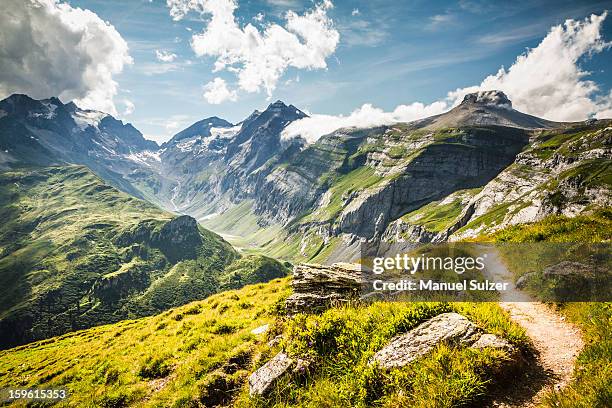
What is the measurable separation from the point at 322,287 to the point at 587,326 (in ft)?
36.7

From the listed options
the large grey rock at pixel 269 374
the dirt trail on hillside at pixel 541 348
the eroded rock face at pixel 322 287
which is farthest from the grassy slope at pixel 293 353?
the eroded rock face at pixel 322 287

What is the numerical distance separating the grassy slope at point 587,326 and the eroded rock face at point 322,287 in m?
Result: 9.25

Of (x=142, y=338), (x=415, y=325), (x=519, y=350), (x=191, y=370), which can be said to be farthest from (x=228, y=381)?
(x=142, y=338)

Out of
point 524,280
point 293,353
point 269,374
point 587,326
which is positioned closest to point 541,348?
point 587,326

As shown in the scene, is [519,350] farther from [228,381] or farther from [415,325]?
[228,381]

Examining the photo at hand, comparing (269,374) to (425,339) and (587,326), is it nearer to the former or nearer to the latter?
(425,339)

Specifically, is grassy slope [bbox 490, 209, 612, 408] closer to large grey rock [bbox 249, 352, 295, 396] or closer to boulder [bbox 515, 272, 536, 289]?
boulder [bbox 515, 272, 536, 289]

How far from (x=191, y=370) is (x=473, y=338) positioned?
13.1 metres

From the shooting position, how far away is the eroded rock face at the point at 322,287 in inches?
679

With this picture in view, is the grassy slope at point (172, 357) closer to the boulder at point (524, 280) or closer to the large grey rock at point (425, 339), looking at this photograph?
the large grey rock at point (425, 339)

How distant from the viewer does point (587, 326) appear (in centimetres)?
1130

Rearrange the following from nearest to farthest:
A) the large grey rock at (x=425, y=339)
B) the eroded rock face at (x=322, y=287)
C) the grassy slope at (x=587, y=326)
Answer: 1. the grassy slope at (x=587, y=326)
2. the large grey rock at (x=425, y=339)
3. the eroded rock face at (x=322, y=287)

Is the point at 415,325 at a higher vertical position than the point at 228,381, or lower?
higher

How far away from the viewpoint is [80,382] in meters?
21.1
